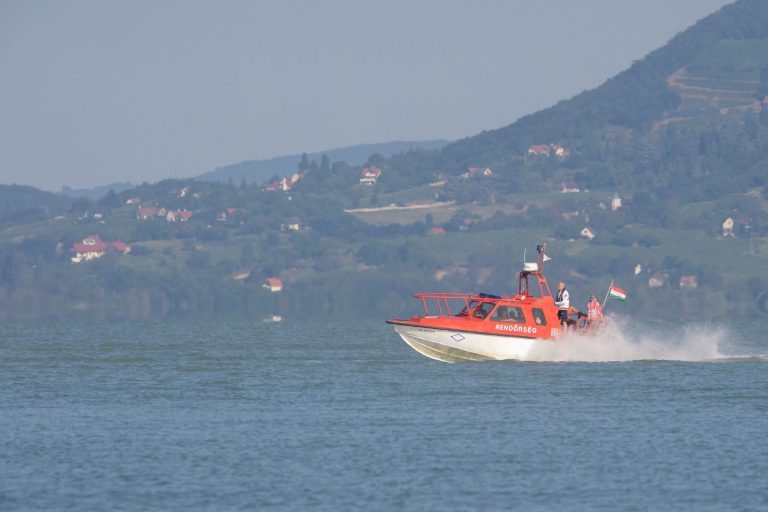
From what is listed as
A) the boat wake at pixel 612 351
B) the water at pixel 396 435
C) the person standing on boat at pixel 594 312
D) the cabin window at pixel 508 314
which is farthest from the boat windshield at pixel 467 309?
the person standing on boat at pixel 594 312

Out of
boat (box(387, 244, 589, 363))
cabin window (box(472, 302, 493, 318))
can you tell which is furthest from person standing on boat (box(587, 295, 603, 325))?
cabin window (box(472, 302, 493, 318))

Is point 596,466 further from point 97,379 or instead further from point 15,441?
point 97,379

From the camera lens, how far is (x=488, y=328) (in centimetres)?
5691

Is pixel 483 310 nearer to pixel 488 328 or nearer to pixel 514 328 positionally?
pixel 488 328

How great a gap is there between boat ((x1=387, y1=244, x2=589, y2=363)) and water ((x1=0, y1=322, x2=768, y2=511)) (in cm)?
84

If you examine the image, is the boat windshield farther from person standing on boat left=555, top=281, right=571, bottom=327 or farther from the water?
person standing on boat left=555, top=281, right=571, bottom=327

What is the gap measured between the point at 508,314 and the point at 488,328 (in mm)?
924

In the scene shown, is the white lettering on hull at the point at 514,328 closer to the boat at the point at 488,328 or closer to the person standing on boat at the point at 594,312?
the boat at the point at 488,328

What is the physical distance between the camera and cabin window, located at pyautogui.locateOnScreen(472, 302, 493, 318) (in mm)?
57031

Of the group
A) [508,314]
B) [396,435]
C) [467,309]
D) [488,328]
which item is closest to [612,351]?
[508,314]

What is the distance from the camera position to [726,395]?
50.2 meters

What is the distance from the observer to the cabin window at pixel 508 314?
56.9 meters

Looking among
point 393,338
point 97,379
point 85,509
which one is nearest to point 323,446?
point 85,509

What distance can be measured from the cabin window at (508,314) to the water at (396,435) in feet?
5.79
